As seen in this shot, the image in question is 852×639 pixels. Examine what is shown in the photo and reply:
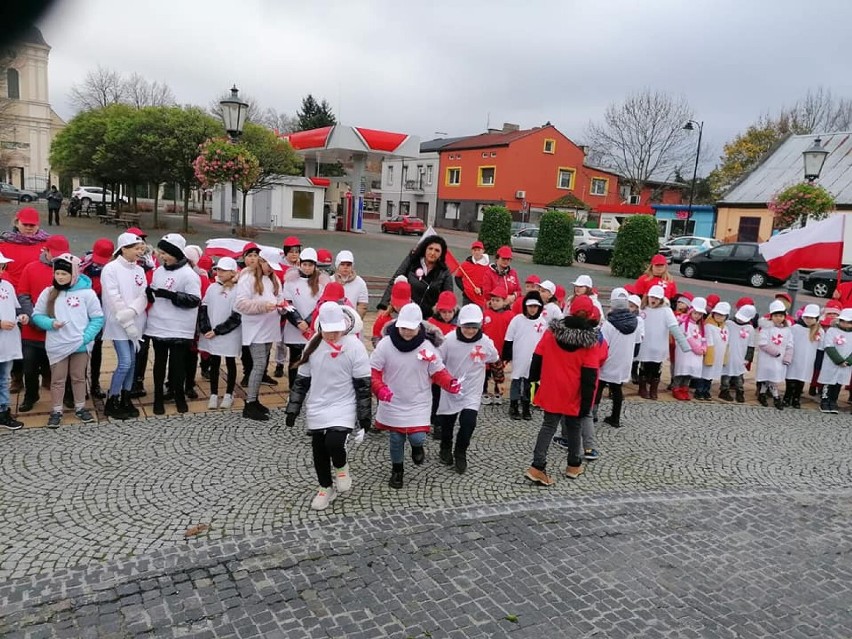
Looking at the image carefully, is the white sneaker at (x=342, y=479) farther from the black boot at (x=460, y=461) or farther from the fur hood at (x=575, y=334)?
the fur hood at (x=575, y=334)

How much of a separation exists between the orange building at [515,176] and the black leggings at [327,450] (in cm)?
4181

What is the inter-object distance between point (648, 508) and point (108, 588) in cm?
379

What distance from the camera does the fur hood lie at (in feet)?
16.6

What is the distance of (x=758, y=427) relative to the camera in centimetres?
740

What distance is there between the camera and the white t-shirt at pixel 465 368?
5.29 meters

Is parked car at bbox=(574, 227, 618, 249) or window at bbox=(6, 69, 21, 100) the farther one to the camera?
parked car at bbox=(574, 227, 618, 249)

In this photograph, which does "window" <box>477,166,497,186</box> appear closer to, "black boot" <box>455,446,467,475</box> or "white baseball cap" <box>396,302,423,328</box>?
"black boot" <box>455,446,467,475</box>

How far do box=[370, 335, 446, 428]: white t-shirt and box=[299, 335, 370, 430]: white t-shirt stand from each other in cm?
34

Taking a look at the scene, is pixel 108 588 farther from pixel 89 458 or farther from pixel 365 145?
pixel 365 145

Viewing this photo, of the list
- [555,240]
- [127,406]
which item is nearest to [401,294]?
[127,406]

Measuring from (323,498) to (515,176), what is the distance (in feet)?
148

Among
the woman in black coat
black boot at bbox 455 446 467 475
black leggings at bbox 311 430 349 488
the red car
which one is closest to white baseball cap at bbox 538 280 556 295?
the woman in black coat

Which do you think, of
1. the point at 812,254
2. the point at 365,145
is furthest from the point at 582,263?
the point at 812,254

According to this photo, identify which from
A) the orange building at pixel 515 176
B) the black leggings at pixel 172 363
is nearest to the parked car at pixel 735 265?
the black leggings at pixel 172 363
